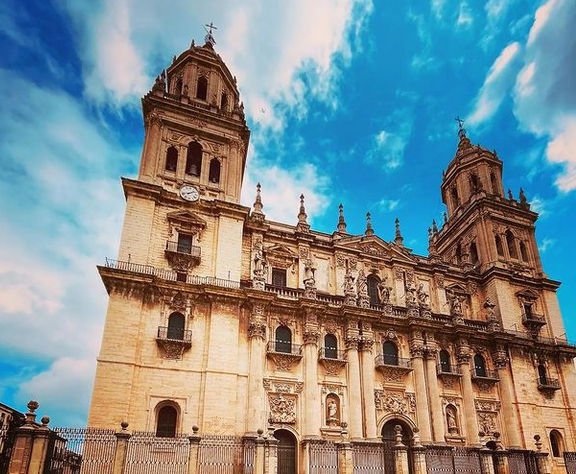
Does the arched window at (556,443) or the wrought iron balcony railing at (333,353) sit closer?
the wrought iron balcony railing at (333,353)

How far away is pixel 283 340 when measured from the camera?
24.2 m

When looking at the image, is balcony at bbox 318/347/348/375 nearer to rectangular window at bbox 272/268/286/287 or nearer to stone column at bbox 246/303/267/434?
stone column at bbox 246/303/267/434

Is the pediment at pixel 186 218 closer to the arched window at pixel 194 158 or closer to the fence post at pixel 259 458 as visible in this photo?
the arched window at pixel 194 158

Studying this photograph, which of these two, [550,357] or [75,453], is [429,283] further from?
[75,453]

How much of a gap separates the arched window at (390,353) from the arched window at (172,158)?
15196 mm

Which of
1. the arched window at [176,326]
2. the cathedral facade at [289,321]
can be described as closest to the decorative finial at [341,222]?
the cathedral facade at [289,321]

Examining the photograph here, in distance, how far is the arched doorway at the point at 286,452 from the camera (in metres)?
21.4

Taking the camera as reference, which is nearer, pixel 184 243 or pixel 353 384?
pixel 353 384

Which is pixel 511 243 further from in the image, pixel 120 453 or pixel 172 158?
pixel 120 453

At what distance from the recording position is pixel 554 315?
31781 mm

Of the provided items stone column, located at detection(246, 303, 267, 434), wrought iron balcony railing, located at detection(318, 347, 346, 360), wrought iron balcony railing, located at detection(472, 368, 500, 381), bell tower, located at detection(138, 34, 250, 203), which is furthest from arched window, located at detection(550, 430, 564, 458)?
bell tower, located at detection(138, 34, 250, 203)

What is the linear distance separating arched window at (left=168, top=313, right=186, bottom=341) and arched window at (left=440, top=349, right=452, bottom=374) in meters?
14.5

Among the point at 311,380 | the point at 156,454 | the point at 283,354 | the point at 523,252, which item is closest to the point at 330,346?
the point at 311,380

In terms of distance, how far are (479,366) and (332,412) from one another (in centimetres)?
1044
